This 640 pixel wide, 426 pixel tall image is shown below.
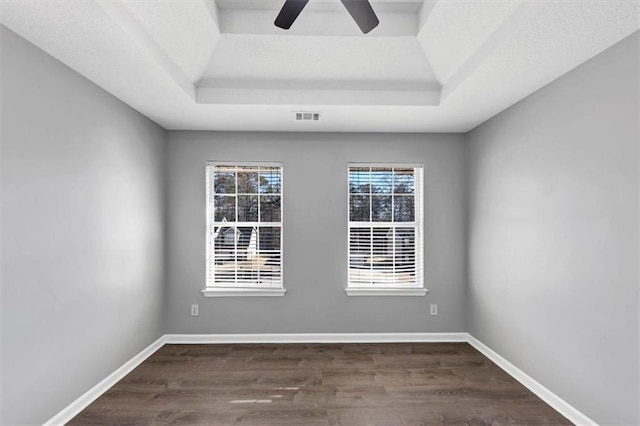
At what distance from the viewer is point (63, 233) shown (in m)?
2.50

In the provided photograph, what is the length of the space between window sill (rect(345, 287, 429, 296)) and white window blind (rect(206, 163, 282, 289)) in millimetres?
874

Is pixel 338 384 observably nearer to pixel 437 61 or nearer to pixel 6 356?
pixel 6 356

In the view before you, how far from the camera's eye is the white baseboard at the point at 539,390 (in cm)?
251

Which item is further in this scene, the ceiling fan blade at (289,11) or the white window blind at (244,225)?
the white window blind at (244,225)

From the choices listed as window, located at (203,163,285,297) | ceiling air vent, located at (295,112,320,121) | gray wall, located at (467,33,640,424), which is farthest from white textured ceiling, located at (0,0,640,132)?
window, located at (203,163,285,297)

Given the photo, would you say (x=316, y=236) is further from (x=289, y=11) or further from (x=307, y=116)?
(x=289, y=11)

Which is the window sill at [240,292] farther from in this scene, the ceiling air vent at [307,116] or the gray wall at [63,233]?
the ceiling air vent at [307,116]

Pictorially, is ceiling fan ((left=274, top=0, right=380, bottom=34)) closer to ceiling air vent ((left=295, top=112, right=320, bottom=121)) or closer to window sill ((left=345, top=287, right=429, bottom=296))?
ceiling air vent ((left=295, top=112, right=320, bottom=121))

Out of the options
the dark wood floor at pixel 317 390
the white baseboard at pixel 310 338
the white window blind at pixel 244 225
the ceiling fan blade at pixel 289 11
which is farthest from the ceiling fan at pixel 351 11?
the white baseboard at pixel 310 338

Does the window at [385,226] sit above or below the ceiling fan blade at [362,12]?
below

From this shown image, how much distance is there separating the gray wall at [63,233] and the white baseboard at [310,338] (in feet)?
2.16

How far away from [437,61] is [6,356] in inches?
139

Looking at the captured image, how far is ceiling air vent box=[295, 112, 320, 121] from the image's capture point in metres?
3.51

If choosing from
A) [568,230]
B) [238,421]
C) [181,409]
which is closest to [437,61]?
[568,230]
